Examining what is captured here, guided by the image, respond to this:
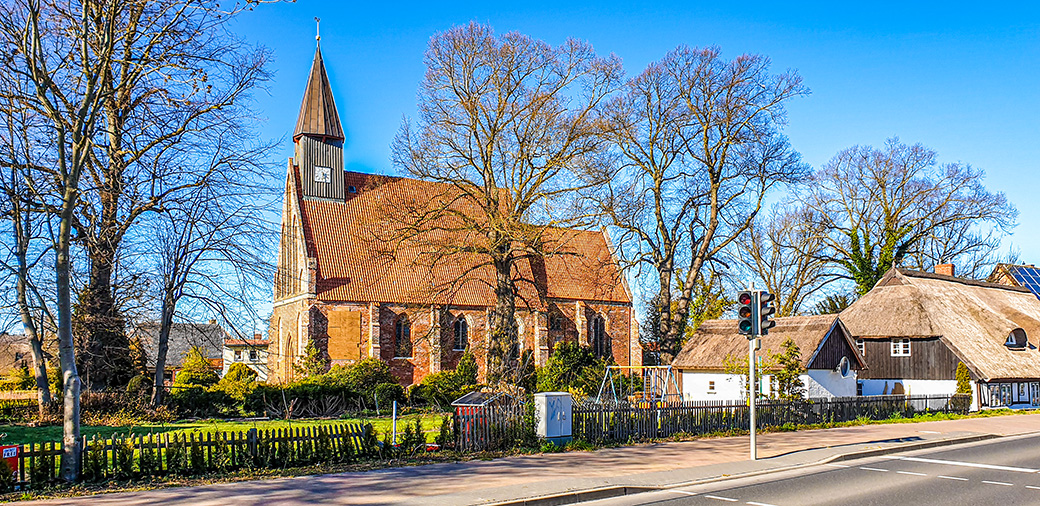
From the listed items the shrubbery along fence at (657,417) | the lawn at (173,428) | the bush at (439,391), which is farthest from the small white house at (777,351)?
the lawn at (173,428)

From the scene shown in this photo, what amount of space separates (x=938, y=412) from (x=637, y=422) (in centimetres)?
1809

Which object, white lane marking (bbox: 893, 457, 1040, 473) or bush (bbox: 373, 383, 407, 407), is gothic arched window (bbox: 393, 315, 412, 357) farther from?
white lane marking (bbox: 893, 457, 1040, 473)

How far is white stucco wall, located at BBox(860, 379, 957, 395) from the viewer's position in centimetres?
3794

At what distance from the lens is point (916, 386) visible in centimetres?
3966

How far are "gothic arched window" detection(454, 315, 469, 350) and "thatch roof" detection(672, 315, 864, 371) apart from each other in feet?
46.5

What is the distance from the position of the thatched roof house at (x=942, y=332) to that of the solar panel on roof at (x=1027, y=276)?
23.2 feet

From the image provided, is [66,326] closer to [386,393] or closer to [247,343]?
[247,343]

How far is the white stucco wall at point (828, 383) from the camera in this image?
3344 centimetres

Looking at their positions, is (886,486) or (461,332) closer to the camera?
(886,486)

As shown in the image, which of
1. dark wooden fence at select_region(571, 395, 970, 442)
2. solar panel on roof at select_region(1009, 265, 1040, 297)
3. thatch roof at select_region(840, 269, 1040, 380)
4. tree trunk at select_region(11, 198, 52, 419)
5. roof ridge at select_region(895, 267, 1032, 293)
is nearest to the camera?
tree trunk at select_region(11, 198, 52, 419)

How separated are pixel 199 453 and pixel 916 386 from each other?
117ft

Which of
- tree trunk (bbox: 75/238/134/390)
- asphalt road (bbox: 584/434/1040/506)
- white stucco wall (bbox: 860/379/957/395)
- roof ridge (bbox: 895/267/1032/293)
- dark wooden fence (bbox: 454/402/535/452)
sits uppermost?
roof ridge (bbox: 895/267/1032/293)

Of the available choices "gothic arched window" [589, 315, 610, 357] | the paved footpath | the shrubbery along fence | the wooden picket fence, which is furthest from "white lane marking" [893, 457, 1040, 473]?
"gothic arched window" [589, 315, 610, 357]

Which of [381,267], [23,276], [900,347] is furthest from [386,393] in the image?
[900,347]
